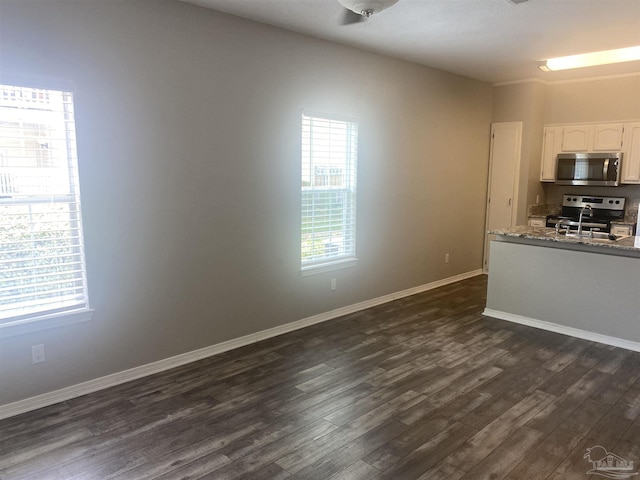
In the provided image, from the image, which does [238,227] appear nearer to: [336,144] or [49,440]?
[336,144]

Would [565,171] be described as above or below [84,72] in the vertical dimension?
below

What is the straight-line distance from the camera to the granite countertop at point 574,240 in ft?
13.2

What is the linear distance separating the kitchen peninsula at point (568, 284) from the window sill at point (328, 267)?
155 cm

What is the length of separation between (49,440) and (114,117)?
2067mm

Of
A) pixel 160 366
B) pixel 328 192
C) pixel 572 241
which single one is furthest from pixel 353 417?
pixel 572 241

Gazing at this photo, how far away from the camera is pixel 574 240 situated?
4305 mm

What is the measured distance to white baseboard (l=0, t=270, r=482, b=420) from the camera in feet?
9.59

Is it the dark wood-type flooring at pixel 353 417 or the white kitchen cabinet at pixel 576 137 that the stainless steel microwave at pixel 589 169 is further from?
the dark wood-type flooring at pixel 353 417

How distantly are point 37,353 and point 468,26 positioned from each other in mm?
4170

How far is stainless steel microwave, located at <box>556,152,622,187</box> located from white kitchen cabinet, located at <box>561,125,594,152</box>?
17cm

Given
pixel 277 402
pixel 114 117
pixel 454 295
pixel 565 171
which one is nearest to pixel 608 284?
pixel 454 295

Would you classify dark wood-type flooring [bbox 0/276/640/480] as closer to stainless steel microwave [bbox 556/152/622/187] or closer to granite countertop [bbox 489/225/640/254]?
granite countertop [bbox 489/225/640/254]

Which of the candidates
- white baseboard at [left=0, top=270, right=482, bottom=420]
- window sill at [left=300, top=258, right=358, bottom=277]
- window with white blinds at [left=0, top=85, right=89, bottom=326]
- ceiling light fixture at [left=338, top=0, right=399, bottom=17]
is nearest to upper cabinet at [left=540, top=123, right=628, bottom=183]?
white baseboard at [left=0, top=270, right=482, bottom=420]

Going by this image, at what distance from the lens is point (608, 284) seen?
4.12 m
